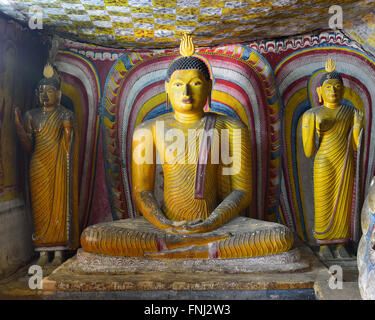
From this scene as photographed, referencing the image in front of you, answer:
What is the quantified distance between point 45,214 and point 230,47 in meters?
2.70

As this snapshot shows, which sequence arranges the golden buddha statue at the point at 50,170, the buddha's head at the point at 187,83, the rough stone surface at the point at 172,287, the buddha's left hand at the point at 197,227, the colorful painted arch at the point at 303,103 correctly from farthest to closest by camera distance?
1. the colorful painted arch at the point at 303,103
2. the golden buddha statue at the point at 50,170
3. the buddha's head at the point at 187,83
4. the buddha's left hand at the point at 197,227
5. the rough stone surface at the point at 172,287

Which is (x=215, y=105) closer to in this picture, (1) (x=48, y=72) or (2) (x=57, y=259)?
(1) (x=48, y=72)

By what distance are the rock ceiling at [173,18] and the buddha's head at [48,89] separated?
0.48 m

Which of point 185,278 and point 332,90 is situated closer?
point 185,278

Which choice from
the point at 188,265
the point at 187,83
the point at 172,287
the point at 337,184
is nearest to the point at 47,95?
the point at 187,83

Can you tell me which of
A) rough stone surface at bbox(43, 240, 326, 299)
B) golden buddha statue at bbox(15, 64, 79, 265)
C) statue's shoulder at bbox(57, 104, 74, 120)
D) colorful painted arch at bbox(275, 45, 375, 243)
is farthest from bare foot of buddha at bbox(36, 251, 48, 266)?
colorful painted arch at bbox(275, 45, 375, 243)

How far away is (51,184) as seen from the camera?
156 inches

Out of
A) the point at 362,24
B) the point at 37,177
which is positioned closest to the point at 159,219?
the point at 37,177

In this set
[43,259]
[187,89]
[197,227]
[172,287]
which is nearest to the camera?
[172,287]

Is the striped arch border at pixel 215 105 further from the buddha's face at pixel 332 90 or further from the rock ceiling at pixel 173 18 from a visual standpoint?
the buddha's face at pixel 332 90

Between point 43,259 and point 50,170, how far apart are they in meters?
0.83

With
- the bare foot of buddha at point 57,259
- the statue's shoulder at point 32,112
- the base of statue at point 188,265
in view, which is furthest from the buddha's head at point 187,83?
the bare foot of buddha at point 57,259

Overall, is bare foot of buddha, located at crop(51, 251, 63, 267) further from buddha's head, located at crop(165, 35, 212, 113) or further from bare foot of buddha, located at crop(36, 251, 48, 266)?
buddha's head, located at crop(165, 35, 212, 113)

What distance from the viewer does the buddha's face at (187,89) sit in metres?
3.81
